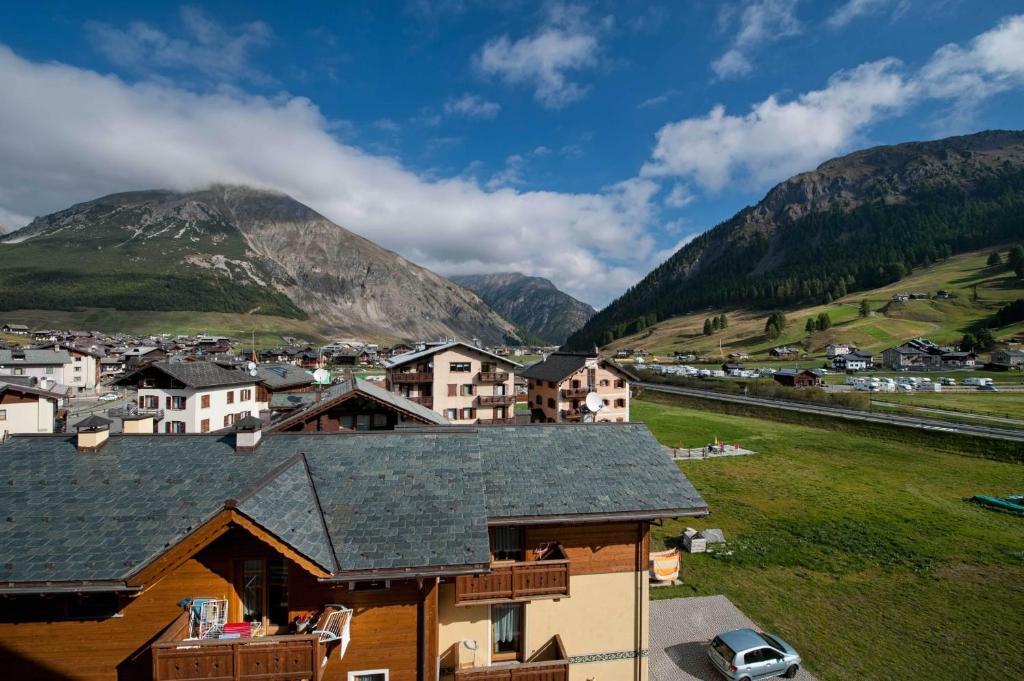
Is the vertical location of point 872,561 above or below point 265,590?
below

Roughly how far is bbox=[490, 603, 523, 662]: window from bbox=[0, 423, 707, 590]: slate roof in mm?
2978

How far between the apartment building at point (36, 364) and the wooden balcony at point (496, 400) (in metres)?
67.1

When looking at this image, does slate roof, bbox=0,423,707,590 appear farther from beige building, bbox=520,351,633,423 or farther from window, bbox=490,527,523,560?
beige building, bbox=520,351,633,423

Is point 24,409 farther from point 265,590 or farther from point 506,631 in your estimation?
point 506,631

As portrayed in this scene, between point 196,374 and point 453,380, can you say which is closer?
point 196,374

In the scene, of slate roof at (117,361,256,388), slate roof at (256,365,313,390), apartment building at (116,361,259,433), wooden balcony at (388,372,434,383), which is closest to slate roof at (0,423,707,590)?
apartment building at (116,361,259,433)

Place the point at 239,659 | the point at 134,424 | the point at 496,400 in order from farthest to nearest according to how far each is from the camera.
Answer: the point at 496,400 < the point at 134,424 < the point at 239,659

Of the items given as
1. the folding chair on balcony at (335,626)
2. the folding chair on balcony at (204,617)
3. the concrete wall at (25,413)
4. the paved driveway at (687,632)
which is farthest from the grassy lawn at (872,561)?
the concrete wall at (25,413)

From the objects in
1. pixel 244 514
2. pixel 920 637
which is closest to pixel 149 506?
pixel 244 514

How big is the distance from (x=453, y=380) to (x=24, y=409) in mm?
38284

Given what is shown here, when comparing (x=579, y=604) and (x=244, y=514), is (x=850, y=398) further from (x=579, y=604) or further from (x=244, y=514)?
(x=244, y=514)

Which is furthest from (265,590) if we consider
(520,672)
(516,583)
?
(520,672)

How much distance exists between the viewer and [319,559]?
10.2m

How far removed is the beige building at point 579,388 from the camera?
61.3m
